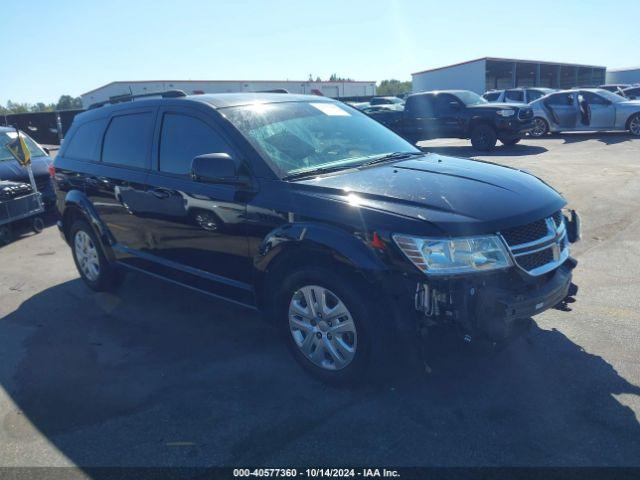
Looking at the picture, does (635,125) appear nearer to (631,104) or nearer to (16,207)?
(631,104)

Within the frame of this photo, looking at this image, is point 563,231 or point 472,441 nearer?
point 472,441

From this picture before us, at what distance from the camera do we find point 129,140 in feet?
15.8

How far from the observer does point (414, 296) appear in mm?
2939

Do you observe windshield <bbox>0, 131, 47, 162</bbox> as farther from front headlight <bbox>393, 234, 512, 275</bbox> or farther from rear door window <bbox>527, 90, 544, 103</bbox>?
rear door window <bbox>527, 90, 544, 103</bbox>

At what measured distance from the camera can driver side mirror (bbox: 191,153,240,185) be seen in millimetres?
3514

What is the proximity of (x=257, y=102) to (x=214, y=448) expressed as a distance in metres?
2.63

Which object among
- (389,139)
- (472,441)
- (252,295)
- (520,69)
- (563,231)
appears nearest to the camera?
(472,441)

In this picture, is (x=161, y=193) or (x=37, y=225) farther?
(x=37, y=225)

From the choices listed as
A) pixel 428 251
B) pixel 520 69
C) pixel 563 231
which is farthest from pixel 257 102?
pixel 520 69

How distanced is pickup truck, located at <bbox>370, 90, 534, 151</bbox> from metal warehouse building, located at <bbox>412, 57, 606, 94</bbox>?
26.1m

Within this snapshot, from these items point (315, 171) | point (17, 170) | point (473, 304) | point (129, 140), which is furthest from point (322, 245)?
point (17, 170)

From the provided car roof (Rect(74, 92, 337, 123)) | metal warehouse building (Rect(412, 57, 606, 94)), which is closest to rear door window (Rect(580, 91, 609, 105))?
car roof (Rect(74, 92, 337, 123))

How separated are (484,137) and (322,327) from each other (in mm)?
13105

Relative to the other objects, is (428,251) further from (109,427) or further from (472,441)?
(109,427)
